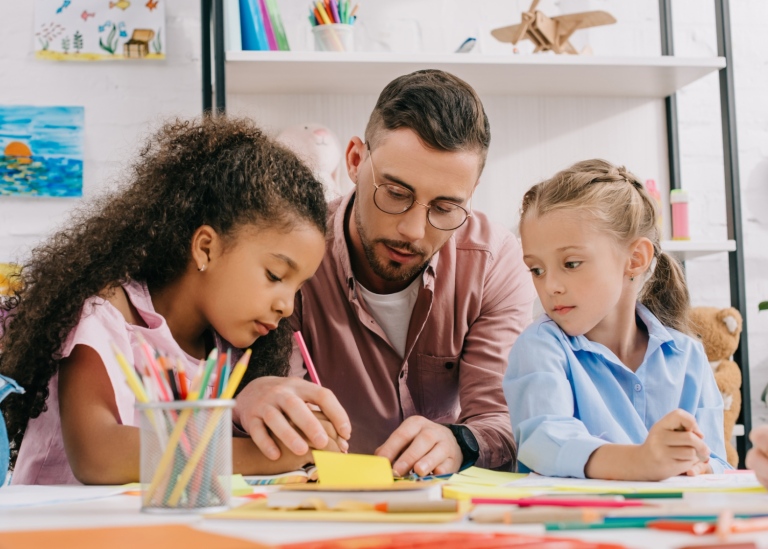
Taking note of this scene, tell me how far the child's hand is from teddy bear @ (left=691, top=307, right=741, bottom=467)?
123 centimetres

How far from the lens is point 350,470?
0.87 m

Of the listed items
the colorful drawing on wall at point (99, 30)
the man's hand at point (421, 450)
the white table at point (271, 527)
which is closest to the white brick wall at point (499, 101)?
the colorful drawing on wall at point (99, 30)

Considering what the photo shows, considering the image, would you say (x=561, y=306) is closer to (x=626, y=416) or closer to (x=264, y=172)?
(x=626, y=416)

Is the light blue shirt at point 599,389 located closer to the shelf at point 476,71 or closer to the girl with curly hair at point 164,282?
the girl with curly hair at point 164,282

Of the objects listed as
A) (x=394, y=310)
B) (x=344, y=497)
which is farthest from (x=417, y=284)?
(x=344, y=497)

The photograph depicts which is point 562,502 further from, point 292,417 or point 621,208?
point 621,208

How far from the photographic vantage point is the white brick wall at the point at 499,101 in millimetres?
2307

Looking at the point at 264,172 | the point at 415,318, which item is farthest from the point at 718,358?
the point at 264,172

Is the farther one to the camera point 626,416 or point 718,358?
point 718,358

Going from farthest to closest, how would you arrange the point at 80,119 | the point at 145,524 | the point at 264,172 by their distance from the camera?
1. the point at 80,119
2. the point at 264,172
3. the point at 145,524

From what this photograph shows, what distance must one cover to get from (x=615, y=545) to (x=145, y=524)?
0.34m

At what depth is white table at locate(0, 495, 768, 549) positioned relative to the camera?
558 mm

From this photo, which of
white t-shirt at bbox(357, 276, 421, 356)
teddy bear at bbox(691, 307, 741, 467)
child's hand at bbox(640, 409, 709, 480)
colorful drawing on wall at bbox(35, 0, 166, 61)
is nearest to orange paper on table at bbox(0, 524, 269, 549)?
child's hand at bbox(640, 409, 709, 480)

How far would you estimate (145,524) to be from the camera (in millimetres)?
642
